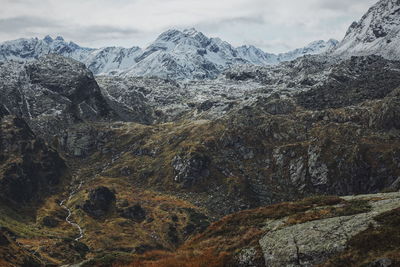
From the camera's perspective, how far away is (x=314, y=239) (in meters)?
28.8

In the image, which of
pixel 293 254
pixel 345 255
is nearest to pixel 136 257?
pixel 293 254

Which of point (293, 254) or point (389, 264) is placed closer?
point (389, 264)

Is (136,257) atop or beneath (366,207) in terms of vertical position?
beneath

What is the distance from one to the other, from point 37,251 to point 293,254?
150 metres

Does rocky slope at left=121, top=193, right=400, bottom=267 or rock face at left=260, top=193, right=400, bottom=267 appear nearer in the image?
rocky slope at left=121, top=193, right=400, bottom=267

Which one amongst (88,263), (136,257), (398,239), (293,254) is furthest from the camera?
(136,257)

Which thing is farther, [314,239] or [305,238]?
[305,238]

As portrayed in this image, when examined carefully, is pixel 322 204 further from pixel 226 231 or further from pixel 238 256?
pixel 238 256

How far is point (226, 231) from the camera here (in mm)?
40156

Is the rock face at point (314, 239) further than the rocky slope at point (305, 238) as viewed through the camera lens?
Yes

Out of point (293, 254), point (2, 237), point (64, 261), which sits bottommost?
point (64, 261)

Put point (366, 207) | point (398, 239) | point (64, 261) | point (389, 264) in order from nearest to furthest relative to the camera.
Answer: point (389, 264)
point (398, 239)
point (366, 207)
point (64, 261)

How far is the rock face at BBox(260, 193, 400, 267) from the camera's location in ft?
89.7

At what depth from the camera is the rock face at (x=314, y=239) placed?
27344mm
